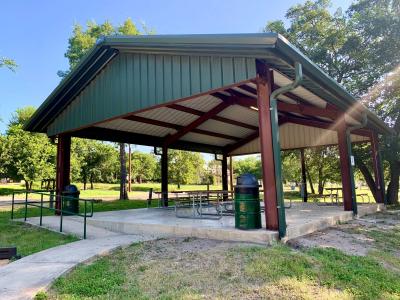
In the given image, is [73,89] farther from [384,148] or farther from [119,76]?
[384,148]

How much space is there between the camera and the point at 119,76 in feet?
26.5

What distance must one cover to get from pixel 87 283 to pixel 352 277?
3099 millimetres

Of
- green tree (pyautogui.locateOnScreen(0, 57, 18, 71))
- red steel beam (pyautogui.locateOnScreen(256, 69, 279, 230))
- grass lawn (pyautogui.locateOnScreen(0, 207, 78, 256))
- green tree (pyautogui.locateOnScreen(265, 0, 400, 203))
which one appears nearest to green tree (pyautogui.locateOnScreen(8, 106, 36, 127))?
green tree (pyautogui.locateOnScreen(0, 57, 18, 71))

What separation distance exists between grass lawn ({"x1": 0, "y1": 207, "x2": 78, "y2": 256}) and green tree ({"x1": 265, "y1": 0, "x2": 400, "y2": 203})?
12.6 m

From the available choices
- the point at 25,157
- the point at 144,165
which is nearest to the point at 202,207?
the point at 25,157

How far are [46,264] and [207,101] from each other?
6.54m

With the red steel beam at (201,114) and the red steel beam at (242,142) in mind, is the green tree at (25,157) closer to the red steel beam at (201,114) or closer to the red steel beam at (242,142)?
the red steel beam at (242,142)

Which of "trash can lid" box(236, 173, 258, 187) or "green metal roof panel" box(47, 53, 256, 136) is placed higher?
"green metal roof panel" box(47, 53, 256, 136)

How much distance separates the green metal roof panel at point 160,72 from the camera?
17.3 ft

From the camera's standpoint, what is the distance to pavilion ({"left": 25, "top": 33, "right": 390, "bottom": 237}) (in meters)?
5.32

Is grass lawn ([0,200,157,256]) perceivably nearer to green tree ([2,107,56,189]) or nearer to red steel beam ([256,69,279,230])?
red steel beam ([256,69,279,230])

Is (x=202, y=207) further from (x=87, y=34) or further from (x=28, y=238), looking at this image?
(x=87, y=34)

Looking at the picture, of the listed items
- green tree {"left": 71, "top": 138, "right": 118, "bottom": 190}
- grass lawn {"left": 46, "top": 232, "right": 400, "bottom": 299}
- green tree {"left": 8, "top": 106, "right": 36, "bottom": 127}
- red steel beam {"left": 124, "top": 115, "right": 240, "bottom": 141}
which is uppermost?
green tree {"left": 8, "top": 106, "right": 36, "bottom": 127}

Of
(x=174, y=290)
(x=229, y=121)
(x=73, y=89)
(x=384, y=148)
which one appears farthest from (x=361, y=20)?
(x=174, y=290)
